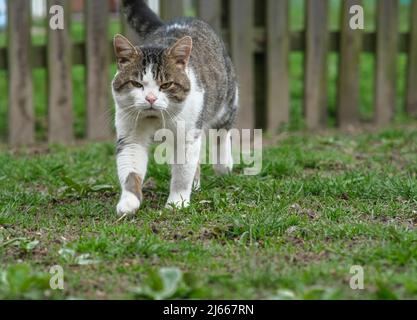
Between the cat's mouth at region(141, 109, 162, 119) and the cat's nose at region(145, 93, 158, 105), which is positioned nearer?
the cat's nose at region(145, 93, 158, 105)

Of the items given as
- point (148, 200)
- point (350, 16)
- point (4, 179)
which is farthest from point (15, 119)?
point (350, 16)

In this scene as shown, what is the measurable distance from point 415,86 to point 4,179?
16.0ft

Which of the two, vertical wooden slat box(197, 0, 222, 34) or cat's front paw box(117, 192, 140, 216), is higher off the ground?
vertical wooden slat box(197, 0, 222, 34)

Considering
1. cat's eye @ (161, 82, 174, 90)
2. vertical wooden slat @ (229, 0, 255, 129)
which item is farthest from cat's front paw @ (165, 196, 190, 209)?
vertical wooden slat @ (229, 0, 255, 129)

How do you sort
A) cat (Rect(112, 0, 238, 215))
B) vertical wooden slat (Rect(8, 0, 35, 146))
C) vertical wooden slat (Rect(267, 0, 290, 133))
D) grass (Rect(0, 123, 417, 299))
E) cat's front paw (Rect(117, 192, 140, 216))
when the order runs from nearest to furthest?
grass (Rect(0, 123, 417, 299)) → cat's front paw (Rect(117, 192, 140, 216)) → cat (Rect(112, 0, 238, 215)) → vertical wooden slat (Rect(8, 0, 35, 146)) → vertical wooden slat (Rect(267, 0, 290, 133))

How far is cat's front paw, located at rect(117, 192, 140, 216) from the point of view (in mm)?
5254

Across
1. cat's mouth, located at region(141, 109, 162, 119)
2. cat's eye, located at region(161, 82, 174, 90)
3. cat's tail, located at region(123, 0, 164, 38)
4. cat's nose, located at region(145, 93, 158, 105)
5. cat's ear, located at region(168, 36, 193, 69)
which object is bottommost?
cat's mouth, located at region(141, 109, 162, 119)

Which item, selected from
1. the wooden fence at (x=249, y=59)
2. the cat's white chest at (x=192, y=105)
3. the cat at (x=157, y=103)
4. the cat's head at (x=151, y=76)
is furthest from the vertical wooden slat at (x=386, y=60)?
the cat's head at (x=151, y=76)

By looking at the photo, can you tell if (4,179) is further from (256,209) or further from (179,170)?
(256,209)

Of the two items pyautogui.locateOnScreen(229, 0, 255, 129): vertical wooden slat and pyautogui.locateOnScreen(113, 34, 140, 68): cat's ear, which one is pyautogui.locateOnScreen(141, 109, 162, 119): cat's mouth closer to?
pyautogui.locateOnScreen(113, 34, 140, 68): cat's ear

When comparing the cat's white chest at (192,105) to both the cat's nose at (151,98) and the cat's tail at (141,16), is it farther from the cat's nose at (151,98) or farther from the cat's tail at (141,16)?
the cat's tail at (141,16)

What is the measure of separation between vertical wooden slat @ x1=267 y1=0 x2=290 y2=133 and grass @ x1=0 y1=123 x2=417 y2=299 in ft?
6.20

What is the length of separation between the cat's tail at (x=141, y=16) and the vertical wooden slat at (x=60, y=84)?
161cm

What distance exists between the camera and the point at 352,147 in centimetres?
761
